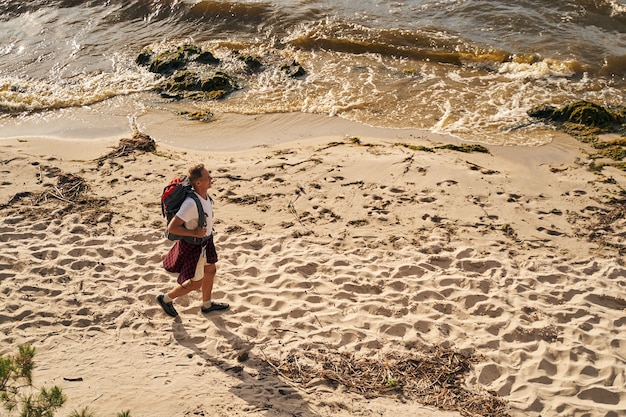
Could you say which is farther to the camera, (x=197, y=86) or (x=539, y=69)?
(x=539, y=69)

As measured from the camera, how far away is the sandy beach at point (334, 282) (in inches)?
189

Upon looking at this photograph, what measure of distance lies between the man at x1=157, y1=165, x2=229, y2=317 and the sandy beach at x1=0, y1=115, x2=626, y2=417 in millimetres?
229

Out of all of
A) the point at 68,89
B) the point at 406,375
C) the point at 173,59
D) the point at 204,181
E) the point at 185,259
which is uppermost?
the point at 173,59

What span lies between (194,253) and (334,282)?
1.73 metres

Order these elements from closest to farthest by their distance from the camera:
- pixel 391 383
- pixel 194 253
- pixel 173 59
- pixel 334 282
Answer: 1. pixel 391 383
2. pixel 194 253
3. pixel 334 282
4. pixel 173 59

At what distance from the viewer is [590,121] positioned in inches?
389

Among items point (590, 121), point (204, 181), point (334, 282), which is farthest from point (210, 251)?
point (590, 121)

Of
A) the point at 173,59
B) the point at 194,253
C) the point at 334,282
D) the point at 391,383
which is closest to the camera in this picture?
the point at 391,383

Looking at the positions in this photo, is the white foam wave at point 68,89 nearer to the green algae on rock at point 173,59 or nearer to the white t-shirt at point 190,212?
the green algae on rock at point 173,59

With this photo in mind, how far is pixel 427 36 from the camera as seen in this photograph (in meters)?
14.1

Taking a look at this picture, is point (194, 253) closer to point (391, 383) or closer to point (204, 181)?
point (204, 181)

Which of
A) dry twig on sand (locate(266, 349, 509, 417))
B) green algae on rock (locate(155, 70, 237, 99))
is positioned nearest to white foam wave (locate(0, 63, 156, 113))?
green algae on rock (locate(155, 70, 237, 99))

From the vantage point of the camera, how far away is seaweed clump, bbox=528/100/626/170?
9227 millimetres

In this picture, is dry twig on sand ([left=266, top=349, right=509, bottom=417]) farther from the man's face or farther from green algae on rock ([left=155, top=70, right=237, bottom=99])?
green algae on rock ([left=155, top=70, right=237, bottom=99])
